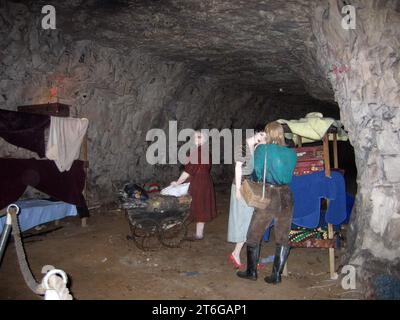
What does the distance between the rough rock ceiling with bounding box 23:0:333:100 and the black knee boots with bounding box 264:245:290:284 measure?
3980 mm

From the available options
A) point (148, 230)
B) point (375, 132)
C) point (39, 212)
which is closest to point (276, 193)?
point (375, 132)

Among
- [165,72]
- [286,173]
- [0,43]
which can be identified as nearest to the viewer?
[286,173]

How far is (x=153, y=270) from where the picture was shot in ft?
16.5

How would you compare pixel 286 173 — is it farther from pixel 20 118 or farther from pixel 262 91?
pixel 262 91

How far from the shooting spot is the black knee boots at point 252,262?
4.46 metres

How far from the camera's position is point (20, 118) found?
5918mm

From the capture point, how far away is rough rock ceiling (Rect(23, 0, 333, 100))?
6.00 meters

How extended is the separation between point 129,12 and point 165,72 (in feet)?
12.8

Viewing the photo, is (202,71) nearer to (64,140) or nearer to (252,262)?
(64,140)

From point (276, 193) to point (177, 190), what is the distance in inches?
91.4

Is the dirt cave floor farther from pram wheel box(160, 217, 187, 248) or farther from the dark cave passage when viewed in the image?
the dark cave passage

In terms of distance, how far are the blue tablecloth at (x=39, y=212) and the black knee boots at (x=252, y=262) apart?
4.04m
